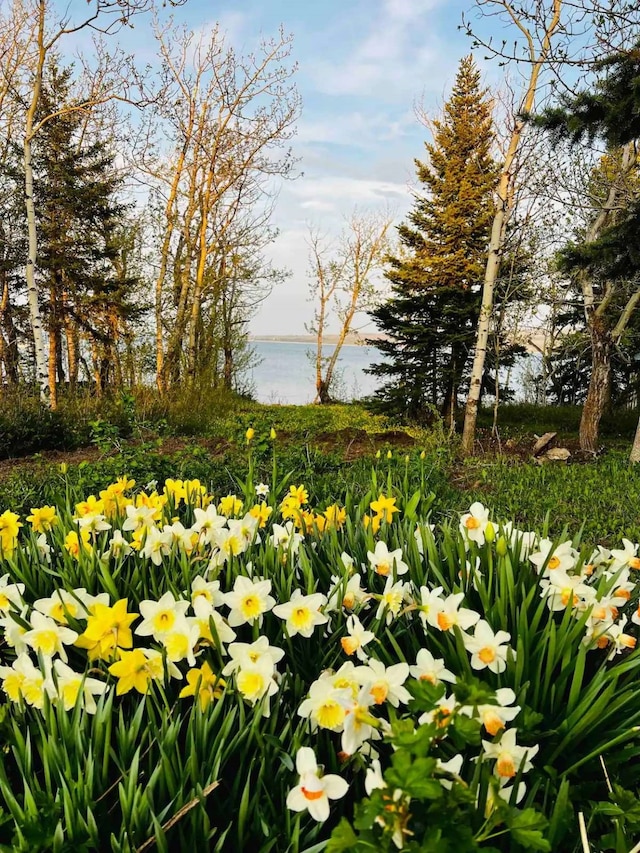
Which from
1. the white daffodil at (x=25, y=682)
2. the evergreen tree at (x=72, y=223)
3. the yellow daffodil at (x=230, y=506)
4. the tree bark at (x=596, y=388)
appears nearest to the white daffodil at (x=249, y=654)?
the white daffodil at (x=25, y=682)

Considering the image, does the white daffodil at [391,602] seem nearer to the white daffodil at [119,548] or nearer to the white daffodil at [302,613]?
the white daffodil at [302,613]

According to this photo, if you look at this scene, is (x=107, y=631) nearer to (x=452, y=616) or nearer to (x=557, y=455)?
(x=452, y=616)

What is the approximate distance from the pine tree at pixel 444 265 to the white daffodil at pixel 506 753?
10.5m

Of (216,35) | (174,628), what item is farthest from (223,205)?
(174,628)

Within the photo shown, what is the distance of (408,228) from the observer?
1205 centimetres

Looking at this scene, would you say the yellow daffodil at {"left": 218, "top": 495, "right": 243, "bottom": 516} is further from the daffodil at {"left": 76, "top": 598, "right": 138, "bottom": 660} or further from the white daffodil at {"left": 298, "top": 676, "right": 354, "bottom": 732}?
the white daffodil at {"left": 298, "top": 676, "right": 354, "bottom": 732}

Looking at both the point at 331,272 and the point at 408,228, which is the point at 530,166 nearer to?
the point at 408,228

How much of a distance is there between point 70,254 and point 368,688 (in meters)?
14.2

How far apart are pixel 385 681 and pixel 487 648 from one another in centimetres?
26

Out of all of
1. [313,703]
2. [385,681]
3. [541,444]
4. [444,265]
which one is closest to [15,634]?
[313,703]

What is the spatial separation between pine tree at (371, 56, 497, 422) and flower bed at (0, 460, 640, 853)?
9.97 m

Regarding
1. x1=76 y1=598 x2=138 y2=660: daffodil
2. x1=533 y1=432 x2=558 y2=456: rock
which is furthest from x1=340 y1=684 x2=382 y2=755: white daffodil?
x1=533 y1=432 x2=558 y2=456: rock

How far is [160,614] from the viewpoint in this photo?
112 centimetres

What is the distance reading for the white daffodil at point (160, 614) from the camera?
110 cm
